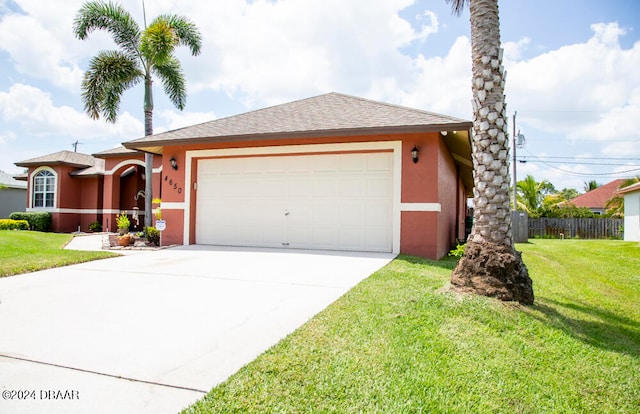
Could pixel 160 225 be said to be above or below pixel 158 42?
below

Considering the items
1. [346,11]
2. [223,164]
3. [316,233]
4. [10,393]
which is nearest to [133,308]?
[10,393]

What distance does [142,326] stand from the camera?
146 inches

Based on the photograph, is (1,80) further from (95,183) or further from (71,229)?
(71,229)

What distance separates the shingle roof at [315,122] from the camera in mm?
8586

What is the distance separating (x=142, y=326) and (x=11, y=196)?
95.6 ft

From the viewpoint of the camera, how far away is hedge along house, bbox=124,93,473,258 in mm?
8875

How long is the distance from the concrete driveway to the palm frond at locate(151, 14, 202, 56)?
11614 millimetres

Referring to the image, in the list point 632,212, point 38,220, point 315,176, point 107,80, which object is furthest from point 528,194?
point 38,220

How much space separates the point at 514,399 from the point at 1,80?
1827 cm

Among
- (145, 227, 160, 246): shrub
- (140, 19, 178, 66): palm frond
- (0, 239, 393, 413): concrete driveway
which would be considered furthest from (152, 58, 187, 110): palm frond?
(0, 239, 393, 413): concrete driveway

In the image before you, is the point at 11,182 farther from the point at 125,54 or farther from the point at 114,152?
the point at 125,54

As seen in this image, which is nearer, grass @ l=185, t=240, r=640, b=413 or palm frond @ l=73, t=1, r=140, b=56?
grass @ l=185, t=240, r=640, b=413

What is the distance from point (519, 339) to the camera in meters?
3.62

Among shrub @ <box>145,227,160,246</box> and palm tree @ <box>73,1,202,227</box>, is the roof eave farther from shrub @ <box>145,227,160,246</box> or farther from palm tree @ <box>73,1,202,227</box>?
palm tree @ <box>73,1,202,227</box>
